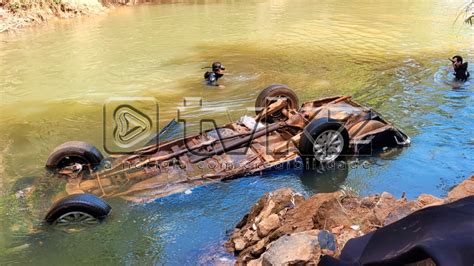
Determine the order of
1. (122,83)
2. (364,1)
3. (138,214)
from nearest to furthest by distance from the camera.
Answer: (138,214), (122,83), (364,1)

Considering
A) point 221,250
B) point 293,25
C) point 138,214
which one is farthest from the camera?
point 293,25

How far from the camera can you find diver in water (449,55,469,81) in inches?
503

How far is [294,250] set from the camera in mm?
4242

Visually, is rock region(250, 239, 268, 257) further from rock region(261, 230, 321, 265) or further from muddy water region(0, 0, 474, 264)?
muddy water region(0, 0, 474, 264)

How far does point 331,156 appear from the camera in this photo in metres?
7.99

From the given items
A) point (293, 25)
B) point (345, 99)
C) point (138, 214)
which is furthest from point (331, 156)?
point (293, 25)

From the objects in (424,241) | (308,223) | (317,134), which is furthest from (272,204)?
(424,241)

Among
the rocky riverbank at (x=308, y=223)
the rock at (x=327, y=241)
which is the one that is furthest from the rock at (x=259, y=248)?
the rock at (x=327, y=241)

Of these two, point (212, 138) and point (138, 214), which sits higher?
point (212, 138)

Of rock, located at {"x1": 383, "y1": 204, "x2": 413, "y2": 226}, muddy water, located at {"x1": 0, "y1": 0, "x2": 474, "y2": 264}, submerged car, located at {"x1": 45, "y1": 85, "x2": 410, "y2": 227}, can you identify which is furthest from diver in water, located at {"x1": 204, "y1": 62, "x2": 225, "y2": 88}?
rock, located at {"x1": 383, "y1": 204, "x2": 413, "y2": 226}

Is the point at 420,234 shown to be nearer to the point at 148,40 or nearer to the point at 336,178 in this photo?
the point at 336,178

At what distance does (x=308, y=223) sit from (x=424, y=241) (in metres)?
2.50

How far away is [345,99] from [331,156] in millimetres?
1665

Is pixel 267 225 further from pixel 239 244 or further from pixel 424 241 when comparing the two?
pixel 424 241
